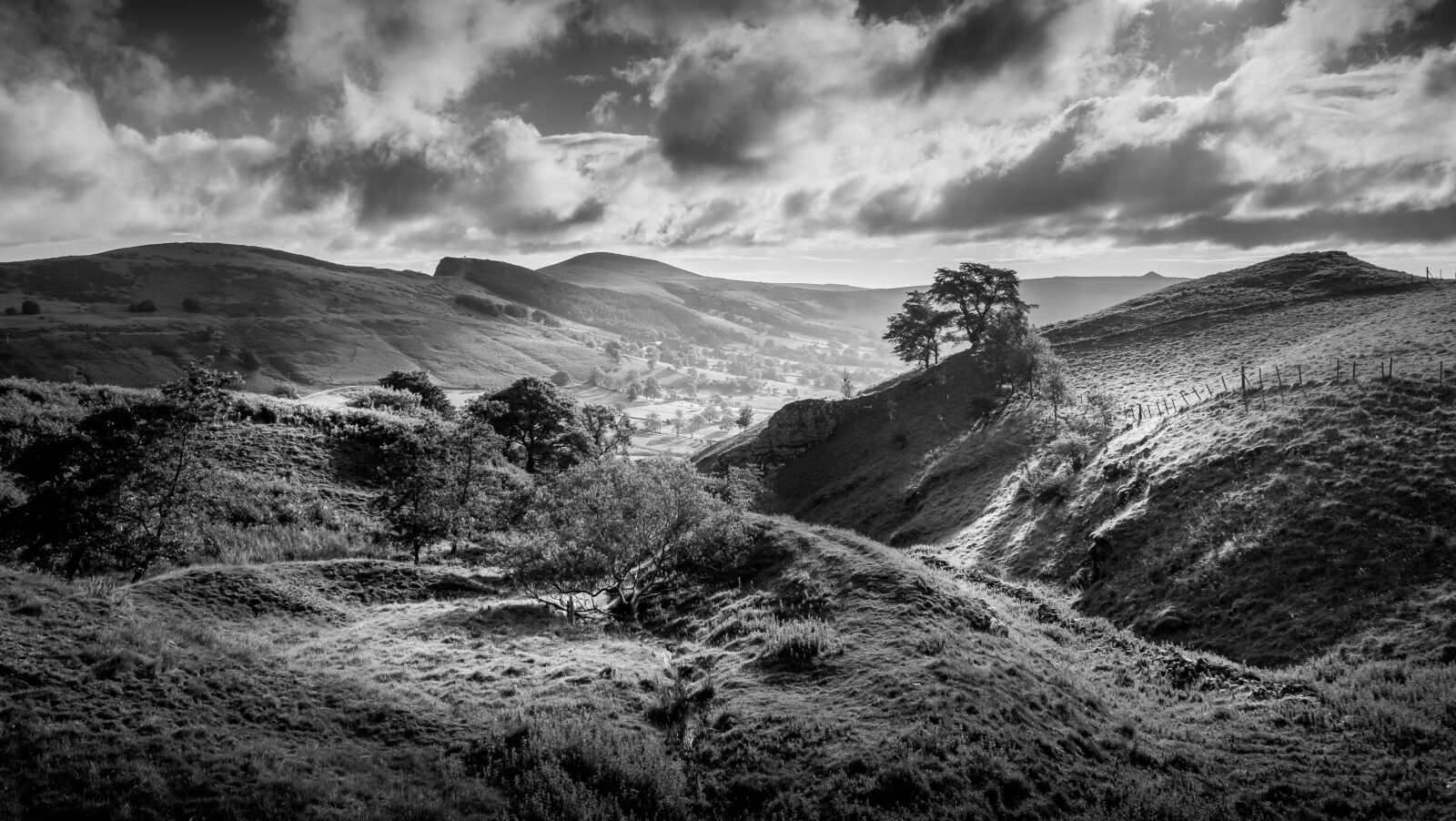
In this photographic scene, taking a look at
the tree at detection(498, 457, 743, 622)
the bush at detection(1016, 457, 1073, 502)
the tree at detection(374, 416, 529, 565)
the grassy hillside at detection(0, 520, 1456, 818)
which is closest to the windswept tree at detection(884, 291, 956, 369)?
the bush at detection(1016, 457, 1073, 502)

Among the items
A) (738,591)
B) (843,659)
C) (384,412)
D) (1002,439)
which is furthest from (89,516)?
(1002,439)

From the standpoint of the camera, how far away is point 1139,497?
32938 millimetres

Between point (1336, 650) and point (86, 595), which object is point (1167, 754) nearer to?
point (1336, 650)

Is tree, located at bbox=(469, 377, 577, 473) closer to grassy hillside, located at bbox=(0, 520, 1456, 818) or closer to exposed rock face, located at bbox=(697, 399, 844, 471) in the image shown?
exposed rock face, located at bbox=(697, 399, 844, 471)

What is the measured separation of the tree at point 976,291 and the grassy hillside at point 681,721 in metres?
61.1

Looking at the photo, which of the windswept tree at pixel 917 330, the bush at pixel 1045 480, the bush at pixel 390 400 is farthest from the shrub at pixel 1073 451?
the bush at pixel 390 400

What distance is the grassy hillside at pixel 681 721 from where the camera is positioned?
12617 mm

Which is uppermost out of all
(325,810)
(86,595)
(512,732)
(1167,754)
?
(86,595)

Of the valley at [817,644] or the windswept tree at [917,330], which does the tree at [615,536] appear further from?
the windswept tree at [917,330]

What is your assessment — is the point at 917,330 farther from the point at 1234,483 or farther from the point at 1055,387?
the point at 1234,483

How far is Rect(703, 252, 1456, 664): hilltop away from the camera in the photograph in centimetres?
2217

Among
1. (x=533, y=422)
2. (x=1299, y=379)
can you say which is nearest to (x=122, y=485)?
(x=533, y=422)

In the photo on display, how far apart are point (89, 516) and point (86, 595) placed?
8.40 metres

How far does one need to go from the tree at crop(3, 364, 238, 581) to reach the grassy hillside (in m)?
2.95
